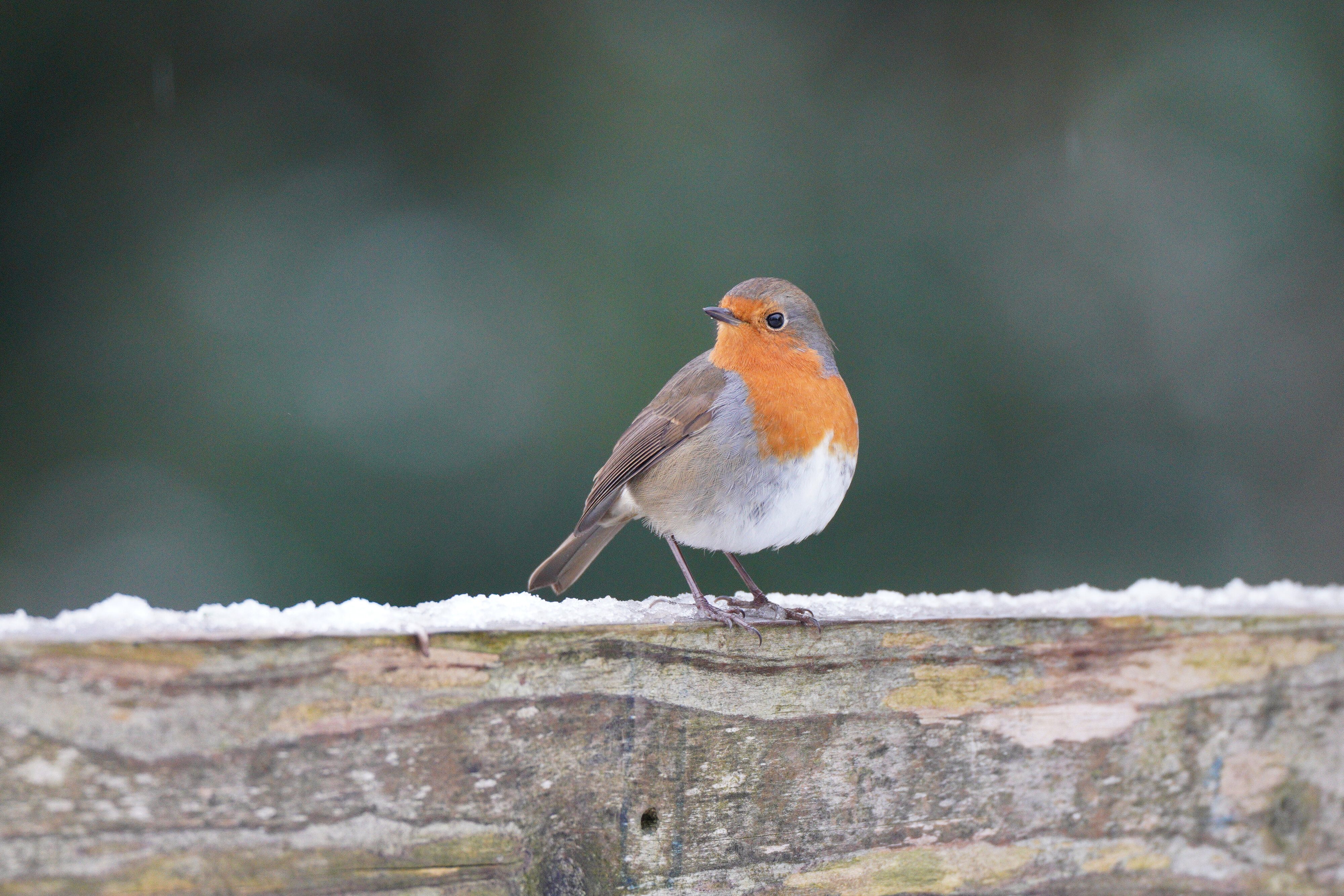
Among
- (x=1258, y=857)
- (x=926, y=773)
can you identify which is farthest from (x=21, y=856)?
(x=1258, y=857)

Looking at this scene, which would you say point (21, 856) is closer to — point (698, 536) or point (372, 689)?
point (372, 689)

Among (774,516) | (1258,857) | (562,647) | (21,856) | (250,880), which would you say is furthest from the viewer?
(774,516)

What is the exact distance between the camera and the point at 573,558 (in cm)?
291

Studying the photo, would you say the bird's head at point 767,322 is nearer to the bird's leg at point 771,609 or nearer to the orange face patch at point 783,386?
the orange face patch at point 783,386

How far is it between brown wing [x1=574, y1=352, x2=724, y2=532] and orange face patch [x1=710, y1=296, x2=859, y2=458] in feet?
0.25

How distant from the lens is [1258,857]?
192 cm

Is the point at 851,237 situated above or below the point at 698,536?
above

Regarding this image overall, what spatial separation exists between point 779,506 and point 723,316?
542 millimetres

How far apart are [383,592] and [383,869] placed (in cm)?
192

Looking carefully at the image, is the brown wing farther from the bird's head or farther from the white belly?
the white belly

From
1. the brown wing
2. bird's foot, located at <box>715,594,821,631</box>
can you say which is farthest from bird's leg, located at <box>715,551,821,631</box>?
the brown wing

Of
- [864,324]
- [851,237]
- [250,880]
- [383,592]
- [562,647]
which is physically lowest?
[250,880]

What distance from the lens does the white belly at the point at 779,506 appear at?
8.54ft

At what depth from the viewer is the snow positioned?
1379 millimetres
